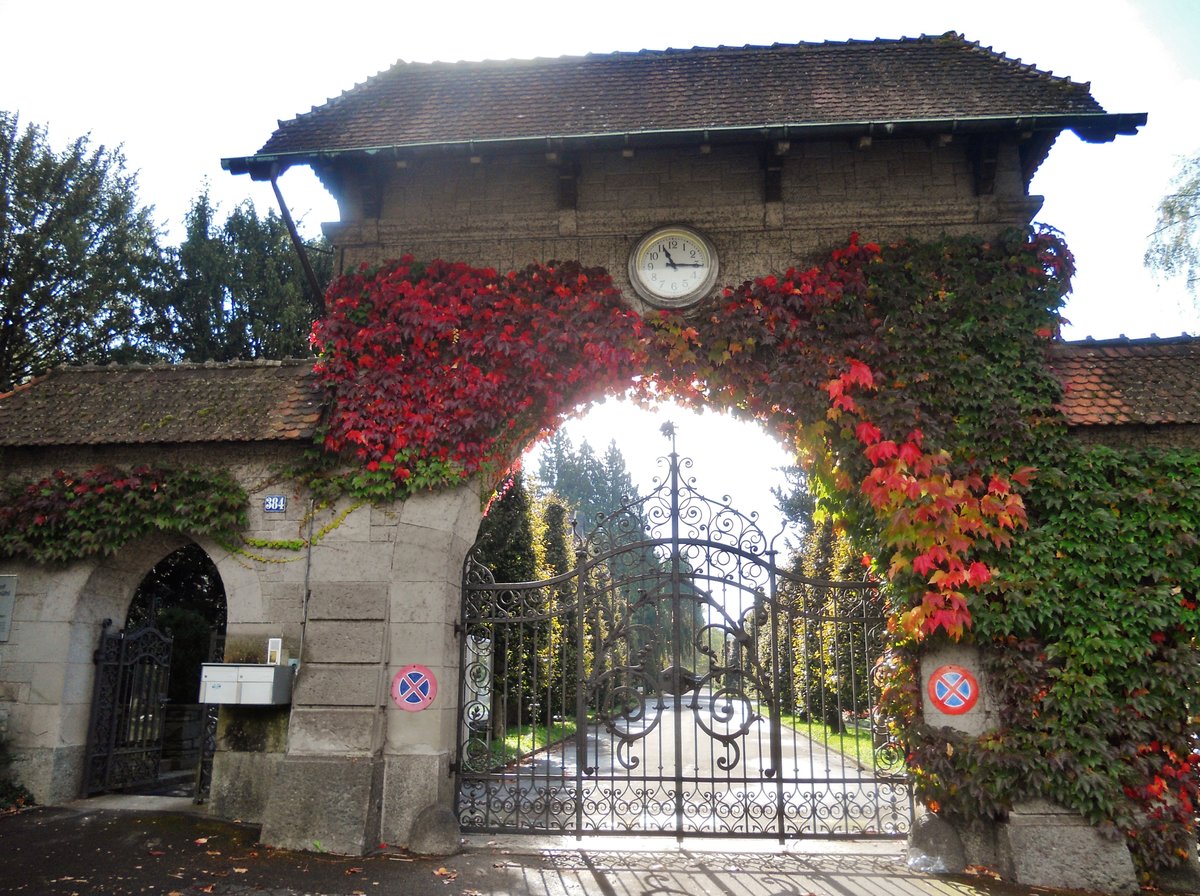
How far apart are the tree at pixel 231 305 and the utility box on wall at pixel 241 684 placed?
14.2 m

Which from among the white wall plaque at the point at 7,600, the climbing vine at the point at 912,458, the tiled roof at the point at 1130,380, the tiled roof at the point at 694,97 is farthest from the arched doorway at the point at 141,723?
the tiled roof at the point at 1130,380

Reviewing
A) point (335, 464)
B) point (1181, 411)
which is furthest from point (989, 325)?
point (335, 464)

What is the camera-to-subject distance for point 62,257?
1759 centimetres

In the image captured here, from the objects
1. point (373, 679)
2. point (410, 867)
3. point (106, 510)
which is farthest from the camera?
point (106, 510)

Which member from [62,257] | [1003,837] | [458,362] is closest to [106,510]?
[458,362]

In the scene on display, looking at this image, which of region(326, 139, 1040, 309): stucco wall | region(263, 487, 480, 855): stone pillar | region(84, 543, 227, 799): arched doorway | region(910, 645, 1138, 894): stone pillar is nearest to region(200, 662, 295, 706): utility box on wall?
region(263, 487, 480, 855): stone pillar

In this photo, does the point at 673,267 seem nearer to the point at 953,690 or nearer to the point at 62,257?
the point at 953,690

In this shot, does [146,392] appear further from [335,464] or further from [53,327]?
[53,327]

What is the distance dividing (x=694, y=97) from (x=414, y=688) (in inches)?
247

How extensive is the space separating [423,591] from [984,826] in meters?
4.88

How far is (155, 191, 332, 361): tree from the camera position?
20.2 metres

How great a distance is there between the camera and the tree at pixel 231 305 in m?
20.2

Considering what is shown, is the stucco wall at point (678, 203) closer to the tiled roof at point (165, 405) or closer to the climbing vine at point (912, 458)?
the climbing vine at point (912, 458)

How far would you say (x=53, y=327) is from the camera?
17641 mm
